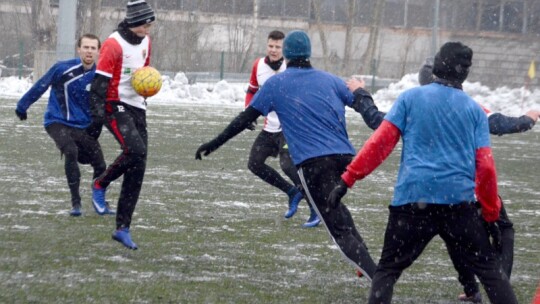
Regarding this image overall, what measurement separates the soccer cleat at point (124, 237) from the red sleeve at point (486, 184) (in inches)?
132

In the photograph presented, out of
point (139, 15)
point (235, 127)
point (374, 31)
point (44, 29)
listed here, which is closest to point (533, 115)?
point (235, 127)

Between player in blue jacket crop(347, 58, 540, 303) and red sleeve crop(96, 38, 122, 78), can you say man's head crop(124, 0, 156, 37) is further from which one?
player in blue jacket crop(347, 58, 540, 303)

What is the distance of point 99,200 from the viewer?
32.2 ft

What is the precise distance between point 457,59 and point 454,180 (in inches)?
26.8

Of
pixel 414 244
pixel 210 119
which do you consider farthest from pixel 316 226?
pixel 210 119

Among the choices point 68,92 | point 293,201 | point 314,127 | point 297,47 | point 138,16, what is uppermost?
point 138,16

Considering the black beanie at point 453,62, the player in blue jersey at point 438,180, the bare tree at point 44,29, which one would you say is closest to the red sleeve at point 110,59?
the player in blue jersey at point 438,180

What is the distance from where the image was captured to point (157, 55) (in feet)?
149

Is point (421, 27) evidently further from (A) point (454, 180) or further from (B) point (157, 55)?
(A) point (454, 180)

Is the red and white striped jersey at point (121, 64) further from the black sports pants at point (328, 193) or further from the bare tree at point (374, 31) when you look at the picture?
the bare tree at point (374, 31)

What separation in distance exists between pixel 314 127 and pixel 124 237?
207cm

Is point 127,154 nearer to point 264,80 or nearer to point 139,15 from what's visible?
point 139,15

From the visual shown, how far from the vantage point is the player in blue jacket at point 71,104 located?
9.76 meters

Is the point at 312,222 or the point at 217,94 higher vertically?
the point at 312,222
